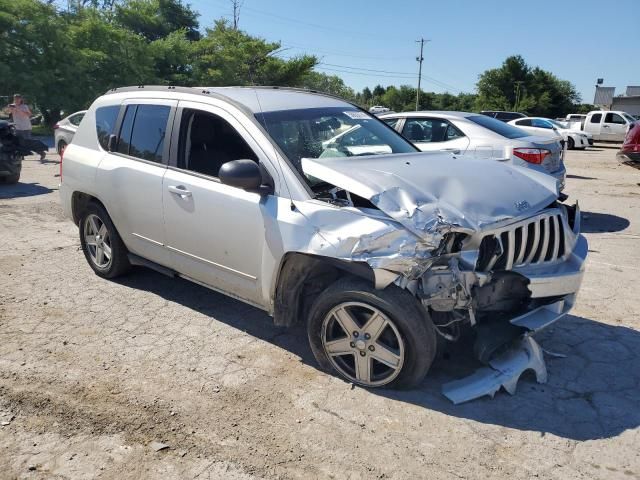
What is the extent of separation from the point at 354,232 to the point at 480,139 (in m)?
5.17

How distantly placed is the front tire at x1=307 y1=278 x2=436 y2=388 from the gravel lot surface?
135 millimetres

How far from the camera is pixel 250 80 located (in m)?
36.5

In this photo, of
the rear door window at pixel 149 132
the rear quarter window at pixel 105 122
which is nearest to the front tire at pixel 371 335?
the rear door window at pixel 149 132

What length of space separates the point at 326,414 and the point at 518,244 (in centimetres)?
156

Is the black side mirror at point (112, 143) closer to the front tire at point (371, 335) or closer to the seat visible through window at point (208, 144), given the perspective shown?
the seat visible through window at point (208, 144)

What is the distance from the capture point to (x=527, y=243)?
Answer: 3252 mm

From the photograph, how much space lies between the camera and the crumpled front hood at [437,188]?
2.93m

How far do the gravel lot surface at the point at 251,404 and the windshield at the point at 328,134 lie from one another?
1.46m

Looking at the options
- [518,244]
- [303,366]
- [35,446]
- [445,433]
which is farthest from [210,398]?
[518,244]

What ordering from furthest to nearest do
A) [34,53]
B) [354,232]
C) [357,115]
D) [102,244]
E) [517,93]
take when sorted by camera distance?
[517,93] < [34,53] < [102,244] < [357,115] < [354,232]

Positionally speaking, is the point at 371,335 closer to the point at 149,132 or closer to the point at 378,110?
the point at 149,132

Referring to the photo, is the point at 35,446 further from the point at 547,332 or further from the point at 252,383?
the point at 547,332

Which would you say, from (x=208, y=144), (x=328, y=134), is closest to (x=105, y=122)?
(x=208, y=144)

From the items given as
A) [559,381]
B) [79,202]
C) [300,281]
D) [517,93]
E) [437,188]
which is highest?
[517,93]
